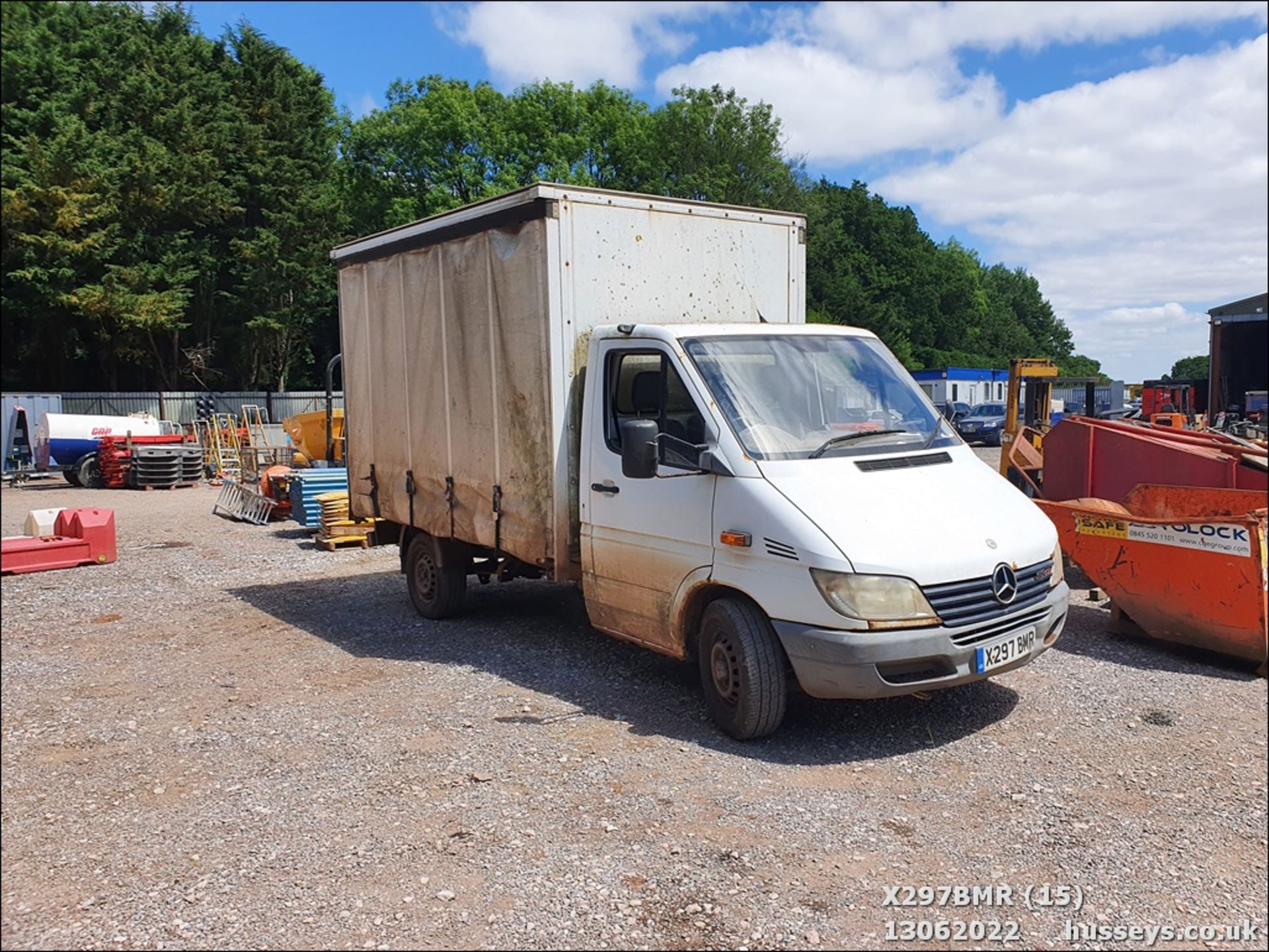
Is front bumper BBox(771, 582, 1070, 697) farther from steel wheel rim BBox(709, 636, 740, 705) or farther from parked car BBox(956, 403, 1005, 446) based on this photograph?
parked car BBox(956, 403, 1005, 446)

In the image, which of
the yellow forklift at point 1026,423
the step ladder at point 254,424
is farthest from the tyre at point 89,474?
the yellow forklift at point 1026,423

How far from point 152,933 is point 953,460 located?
15.0 ft

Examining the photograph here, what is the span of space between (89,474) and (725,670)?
64.3 ft

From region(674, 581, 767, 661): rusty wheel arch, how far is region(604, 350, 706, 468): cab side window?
2.39 feet

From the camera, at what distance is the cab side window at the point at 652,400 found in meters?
5.90

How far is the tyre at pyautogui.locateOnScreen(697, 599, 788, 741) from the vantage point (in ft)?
17.2

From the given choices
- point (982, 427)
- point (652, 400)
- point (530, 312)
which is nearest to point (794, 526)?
point (652, 400)

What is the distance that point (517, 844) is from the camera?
4.21 m

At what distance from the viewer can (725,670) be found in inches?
217

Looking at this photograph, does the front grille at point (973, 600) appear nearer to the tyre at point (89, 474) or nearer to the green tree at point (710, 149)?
the tyre at point (89, 474)

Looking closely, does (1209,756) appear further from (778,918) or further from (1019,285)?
(1019,285)

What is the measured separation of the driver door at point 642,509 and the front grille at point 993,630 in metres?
1.37

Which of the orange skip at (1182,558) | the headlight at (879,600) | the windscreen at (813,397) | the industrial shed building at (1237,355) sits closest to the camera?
the headlight at (879,600)

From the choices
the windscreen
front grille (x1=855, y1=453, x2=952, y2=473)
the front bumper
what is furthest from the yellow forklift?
the front bumper
